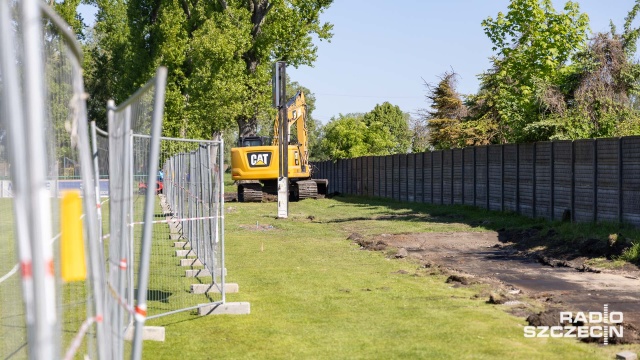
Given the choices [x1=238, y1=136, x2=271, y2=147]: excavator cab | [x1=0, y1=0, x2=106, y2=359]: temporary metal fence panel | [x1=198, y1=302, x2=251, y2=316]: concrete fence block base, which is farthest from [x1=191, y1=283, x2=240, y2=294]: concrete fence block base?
[x1=238, y1=136, x2=271, y2=147]: excavator cab

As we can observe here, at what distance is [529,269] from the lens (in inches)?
607

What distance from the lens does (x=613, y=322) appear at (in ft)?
32.3

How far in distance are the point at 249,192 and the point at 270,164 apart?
162 centimetres

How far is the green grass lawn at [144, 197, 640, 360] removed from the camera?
29.3 ft

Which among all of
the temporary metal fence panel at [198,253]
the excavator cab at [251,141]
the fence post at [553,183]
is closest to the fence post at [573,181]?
the fence post at [553,183]

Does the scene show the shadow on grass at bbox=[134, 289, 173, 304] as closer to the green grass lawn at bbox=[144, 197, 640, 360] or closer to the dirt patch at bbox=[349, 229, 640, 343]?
the green grass lawn at bbox=[144, 197, 640, 360]

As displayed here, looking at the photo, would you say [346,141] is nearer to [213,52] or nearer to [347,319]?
[213,52]

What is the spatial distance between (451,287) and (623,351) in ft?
16.3

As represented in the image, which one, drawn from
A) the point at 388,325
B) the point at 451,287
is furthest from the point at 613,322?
the point at 451,287

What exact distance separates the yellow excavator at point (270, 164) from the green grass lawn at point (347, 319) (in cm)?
2300

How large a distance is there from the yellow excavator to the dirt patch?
20559 mm

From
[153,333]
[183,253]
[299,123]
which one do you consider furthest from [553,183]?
[299,123]

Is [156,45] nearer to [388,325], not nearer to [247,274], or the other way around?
[247,274]

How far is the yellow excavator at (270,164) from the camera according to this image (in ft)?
140
